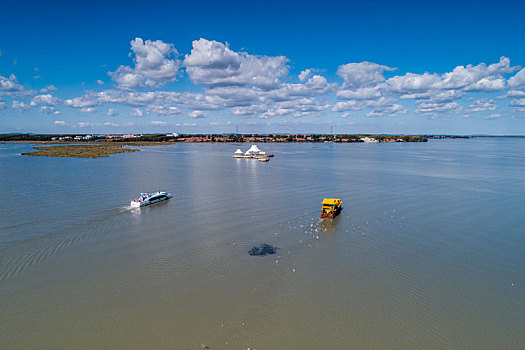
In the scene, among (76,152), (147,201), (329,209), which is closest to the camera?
(329,209)

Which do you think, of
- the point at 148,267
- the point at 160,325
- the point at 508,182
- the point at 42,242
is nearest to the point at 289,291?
the point at 160,325

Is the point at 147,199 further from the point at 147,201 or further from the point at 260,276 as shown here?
the point at 260,276

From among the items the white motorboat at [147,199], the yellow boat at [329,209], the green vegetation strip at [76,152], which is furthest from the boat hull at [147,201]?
the green vegetation strip at [76,152]

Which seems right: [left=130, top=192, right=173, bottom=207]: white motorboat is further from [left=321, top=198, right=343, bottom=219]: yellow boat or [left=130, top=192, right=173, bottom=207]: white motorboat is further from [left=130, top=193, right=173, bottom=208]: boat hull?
[left=321, top=198, right=343, bottom=219]: yellow boat

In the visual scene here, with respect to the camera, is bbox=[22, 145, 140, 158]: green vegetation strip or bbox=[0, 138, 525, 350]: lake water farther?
bbox=[22, 145, 140, 158]: green vegetation strip

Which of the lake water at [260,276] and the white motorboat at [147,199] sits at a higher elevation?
the white motorboat at [147,199]

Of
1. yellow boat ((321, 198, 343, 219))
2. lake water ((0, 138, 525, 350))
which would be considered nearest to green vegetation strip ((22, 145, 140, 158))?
lake water ((0, 138, 525, 350))

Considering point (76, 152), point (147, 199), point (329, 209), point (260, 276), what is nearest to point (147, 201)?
point (147, 199)

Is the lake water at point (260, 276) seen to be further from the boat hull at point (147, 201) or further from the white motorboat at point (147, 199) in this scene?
the white motorboat at point (147, 199)
